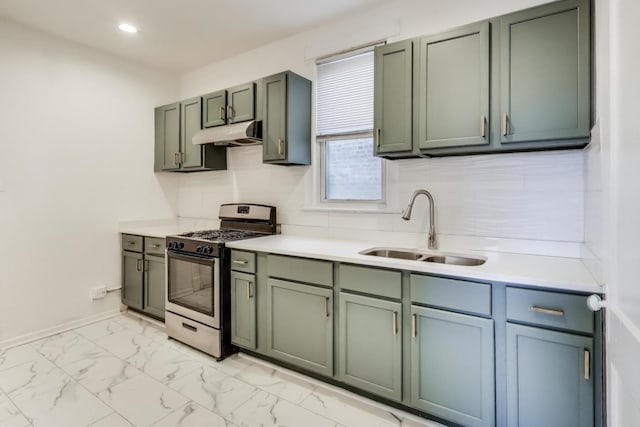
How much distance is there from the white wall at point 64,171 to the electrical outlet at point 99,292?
0.05 m

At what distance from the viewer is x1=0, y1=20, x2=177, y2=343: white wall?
2.82 m

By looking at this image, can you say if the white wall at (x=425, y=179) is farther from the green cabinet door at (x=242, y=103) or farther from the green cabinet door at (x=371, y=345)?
the green cabinet door at (x=371, y=345)

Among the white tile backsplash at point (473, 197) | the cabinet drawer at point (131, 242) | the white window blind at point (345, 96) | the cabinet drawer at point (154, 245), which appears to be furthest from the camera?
the cabinet drawer at point (131, 242)

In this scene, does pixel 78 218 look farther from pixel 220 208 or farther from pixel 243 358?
pixel 243 358

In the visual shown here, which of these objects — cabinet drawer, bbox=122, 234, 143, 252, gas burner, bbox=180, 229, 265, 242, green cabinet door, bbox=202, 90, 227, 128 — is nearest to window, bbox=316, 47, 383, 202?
gas burner, bbox=180, 229, 265, 242

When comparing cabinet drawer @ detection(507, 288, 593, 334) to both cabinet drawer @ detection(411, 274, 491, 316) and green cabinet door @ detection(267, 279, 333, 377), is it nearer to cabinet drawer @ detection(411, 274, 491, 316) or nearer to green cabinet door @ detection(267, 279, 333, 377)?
cabinet drawer @ detection(411, 274, 491, 316)

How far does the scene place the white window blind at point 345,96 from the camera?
2.68 m

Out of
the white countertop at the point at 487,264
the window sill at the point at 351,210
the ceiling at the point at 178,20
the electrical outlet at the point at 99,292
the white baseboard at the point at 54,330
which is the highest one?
the ceiling at the point at 178,20

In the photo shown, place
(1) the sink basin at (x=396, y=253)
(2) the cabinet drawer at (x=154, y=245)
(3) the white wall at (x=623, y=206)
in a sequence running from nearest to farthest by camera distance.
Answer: (3) the white wall at (x=623, y=206), (1) the sink basin at (x=396, y=253), (2) the cabinet drawer at (x=154, y=245)

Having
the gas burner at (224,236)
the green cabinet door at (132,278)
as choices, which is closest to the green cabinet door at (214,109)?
the gas burner at (224,236)

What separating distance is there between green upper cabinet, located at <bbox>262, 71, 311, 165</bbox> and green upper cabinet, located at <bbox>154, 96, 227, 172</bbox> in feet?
2.72

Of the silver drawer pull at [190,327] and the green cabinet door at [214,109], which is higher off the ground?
the green cabinet door at [214,109]

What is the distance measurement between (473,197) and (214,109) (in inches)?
95.6

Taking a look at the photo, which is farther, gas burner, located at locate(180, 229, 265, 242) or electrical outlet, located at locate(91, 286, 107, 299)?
electrical outlet, located at locate(91, 286, 107, 299)
